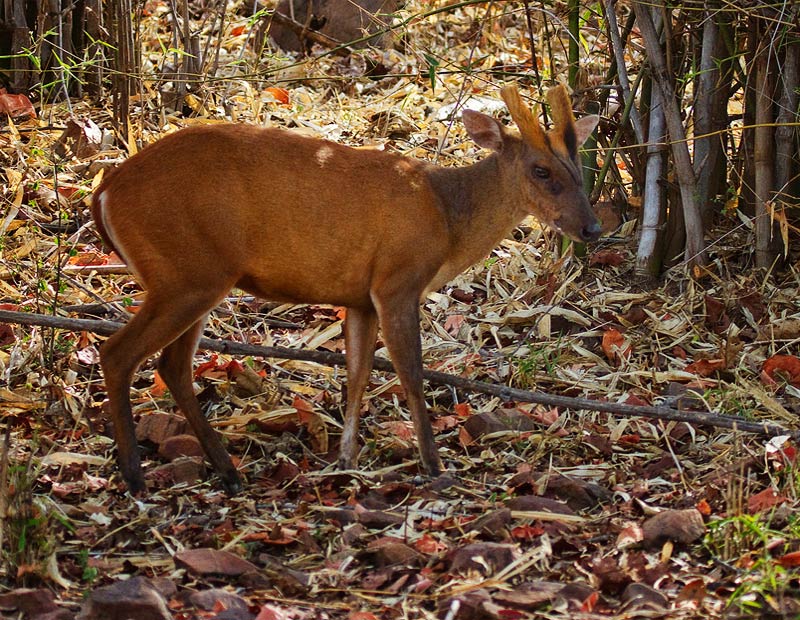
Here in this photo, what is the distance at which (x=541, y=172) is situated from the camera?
5949 mm

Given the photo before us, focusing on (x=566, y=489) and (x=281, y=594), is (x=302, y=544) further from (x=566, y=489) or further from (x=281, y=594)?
(x=566, y=489)

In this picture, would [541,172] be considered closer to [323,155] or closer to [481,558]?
[323,155]

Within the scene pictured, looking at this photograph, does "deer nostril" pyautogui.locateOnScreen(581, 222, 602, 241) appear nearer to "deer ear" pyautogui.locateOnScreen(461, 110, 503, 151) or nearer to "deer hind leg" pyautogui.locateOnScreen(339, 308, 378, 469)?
"deer ear" pyautogui.locateOnScreen(461, 110, 503, 151)

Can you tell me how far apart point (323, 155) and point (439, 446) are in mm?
1525

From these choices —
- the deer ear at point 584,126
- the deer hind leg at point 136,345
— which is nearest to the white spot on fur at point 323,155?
the deer hind leg at point 136,345

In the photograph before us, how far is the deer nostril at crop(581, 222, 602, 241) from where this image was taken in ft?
19.3

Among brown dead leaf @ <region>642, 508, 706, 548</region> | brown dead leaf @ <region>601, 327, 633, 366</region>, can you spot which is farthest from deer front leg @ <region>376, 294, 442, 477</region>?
brown dead leaf @ <region>601, 327, 633, 366</region>

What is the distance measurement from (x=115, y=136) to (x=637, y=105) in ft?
11.6

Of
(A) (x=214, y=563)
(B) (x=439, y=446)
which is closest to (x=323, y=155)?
(B) (x=439, y=446)

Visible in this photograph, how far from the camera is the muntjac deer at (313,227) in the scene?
5160 millimetres

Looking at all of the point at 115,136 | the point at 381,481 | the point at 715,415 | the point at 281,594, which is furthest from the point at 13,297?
the point at 715,415

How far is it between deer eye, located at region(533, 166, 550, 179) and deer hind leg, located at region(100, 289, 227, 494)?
1.78 metres

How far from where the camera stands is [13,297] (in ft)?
22.5

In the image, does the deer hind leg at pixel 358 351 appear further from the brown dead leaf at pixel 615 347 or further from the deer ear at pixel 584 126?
the brown dead leaf at pixel 615 347
